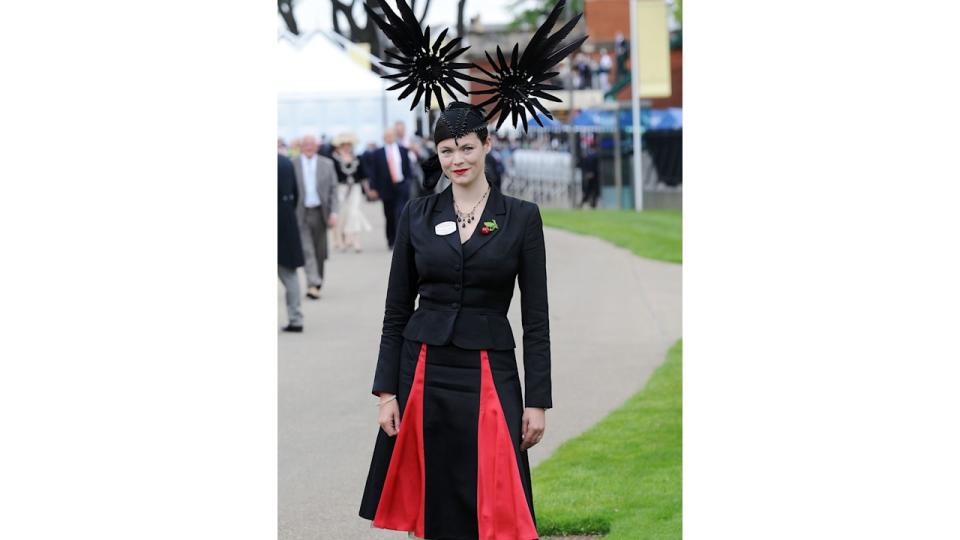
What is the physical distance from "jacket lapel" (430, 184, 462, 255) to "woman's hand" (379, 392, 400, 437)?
0.65 m

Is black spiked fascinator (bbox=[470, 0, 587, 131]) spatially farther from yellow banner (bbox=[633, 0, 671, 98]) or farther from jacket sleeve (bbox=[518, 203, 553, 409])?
yellow banner (bbox=[633, 0, 671, 98])

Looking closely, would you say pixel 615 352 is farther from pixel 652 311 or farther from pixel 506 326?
pixel 506 326

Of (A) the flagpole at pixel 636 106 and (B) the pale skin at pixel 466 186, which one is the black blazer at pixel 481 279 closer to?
(B) the pale skin at pixel 466 186

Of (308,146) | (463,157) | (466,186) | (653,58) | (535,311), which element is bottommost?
(535,311)

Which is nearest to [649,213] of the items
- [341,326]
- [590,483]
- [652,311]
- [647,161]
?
[647,161]

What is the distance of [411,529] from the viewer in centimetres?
546

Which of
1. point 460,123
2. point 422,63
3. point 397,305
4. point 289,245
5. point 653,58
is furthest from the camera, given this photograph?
point 653,58

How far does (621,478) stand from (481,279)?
3.28m

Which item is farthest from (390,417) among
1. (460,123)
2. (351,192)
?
(351,192)

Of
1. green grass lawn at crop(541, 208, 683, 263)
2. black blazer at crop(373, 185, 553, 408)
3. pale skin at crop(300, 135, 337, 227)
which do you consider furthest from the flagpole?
black blazer at crop(373, 185, 553, 408)

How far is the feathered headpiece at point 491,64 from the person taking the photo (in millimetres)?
5465

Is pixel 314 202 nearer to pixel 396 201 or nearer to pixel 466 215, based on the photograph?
pixel 396 201

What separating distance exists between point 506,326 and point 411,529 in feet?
2.81

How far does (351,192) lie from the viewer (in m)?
23.1
